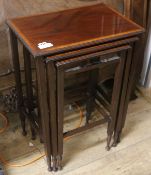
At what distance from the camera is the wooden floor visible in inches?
58.2

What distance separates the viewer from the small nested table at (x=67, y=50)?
107 centimetres

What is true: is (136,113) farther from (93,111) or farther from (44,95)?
(44,95)

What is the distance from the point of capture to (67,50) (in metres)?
1.07

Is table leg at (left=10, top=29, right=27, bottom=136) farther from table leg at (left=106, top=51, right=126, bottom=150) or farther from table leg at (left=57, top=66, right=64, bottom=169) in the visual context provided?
table leg at (left=106, top=51, right=126, bottom=150)

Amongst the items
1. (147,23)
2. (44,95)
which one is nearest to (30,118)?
(44,95)

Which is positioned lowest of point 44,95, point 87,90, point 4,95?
point 4,95

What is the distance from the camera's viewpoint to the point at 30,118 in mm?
1466

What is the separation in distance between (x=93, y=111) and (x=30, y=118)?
20.3 inches

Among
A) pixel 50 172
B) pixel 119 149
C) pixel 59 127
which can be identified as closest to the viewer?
pixel 59 127

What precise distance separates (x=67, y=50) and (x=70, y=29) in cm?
16

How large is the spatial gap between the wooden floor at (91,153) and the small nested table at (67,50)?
0.13 metres

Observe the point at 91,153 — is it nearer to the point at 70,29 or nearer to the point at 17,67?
the point at 17,67

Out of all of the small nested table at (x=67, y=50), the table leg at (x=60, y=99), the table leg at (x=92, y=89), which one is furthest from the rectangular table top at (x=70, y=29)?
the table leg at (x=92, y=89)

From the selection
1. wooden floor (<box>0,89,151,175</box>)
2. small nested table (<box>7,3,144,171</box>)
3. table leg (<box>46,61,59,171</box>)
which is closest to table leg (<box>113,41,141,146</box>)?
small nested table (<box>7,3,144,171</box>)
